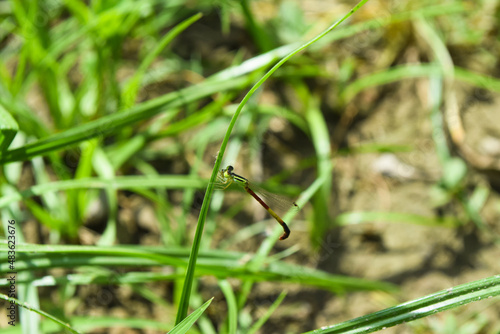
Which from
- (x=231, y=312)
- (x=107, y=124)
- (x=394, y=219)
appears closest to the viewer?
(x=231, y=312)

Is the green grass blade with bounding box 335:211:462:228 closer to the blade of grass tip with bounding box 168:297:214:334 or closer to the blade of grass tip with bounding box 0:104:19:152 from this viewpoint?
the blade of grass tip with bounding box 168:297:214:334

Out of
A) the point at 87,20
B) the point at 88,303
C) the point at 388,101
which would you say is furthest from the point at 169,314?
the point at 388,101

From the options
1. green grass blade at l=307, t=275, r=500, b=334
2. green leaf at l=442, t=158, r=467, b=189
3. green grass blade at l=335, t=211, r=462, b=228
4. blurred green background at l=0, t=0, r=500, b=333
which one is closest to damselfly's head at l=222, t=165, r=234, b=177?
blurred green background at l=0, t=0, r=500, b=333

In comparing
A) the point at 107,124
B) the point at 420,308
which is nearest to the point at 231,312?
the point at 420,308

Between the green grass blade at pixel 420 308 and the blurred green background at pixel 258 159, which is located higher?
the blurred green background at pixel 258 159

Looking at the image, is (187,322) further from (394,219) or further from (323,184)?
(394,219)

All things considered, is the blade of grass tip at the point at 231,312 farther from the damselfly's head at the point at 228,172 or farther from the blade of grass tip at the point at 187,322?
the damselfly's head at the point at 228,172

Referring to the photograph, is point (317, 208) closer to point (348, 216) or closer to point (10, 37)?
point (348, 216)

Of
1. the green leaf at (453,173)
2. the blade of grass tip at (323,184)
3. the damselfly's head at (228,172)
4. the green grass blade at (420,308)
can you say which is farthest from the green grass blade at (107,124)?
the green leaf at (453,173)
